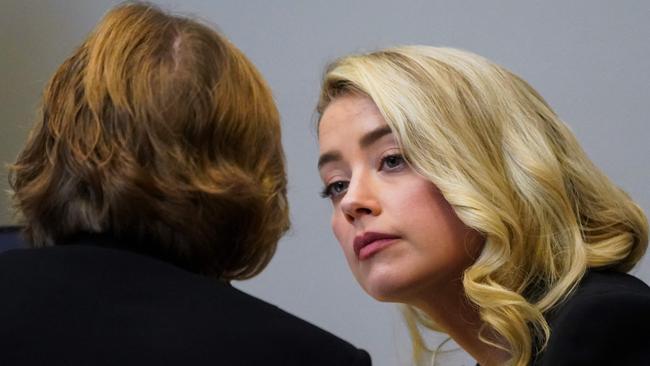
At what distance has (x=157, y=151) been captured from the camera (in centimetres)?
90

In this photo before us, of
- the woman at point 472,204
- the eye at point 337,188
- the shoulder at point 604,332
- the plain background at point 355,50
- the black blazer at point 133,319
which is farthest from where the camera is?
the plain background at point 355,50

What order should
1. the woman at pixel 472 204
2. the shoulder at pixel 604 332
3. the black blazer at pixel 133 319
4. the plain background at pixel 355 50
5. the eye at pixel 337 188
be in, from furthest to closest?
the plain background at pixel 355 50, the eye at pixel 337 188, the woman at pixel 472 204, the shoulder at pixel 604 332, the black blazer at pixel 133 319

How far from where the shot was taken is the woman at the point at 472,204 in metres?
1.24

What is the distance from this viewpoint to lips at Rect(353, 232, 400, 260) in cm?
127

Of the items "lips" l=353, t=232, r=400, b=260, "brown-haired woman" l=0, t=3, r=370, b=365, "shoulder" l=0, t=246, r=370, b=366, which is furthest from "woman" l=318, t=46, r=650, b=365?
"shoulder" l=0, t=246, r=370, b=366

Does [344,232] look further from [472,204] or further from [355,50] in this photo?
[355,50]

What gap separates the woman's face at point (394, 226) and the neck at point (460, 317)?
0.01 m

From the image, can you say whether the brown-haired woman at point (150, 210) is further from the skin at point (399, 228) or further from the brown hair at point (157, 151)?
the skin at point (399, 228)

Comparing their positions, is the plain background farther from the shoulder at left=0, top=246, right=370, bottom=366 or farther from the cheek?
the shoulder at left=0, top=246, right=370, bottom=366

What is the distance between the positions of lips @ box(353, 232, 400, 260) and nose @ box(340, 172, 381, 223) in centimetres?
2

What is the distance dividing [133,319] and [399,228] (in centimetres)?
50

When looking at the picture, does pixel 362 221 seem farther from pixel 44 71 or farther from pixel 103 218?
pixel 44 71

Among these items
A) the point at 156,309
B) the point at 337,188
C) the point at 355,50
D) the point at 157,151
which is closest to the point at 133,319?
the point at 156,309

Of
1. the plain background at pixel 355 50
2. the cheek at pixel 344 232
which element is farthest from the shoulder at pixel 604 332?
the plain background at pixel 355 50
